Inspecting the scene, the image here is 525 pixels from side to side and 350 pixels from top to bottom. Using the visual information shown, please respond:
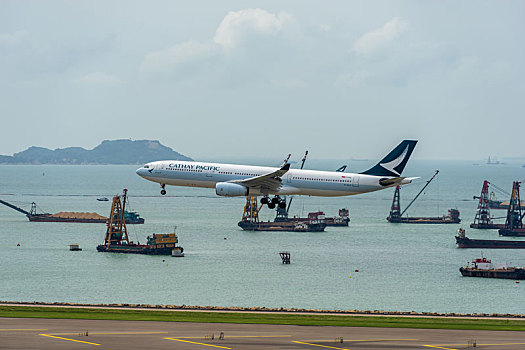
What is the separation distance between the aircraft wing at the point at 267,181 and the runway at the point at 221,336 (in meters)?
24.3

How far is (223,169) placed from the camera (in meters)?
105

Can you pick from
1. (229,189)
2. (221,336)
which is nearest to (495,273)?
(229,189)

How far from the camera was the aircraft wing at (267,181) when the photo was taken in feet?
333

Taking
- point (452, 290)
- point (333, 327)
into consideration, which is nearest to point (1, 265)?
point (452, 290)

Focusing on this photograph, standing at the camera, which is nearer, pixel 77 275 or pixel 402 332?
pixel 402 332

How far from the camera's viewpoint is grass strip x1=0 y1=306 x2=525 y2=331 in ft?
284

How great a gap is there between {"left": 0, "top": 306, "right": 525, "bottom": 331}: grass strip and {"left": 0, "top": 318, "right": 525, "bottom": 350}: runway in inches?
149

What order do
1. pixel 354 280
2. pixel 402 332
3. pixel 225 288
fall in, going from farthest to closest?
pixel 354 280
pixel 225 288
pixel 402 332

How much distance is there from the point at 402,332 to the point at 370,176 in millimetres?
31597

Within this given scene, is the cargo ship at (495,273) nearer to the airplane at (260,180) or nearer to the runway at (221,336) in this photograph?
the airplane at (260,180)

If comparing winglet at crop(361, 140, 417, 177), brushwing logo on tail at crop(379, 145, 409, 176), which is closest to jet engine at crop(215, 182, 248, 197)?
winglet at crop(361, 140, 417, 177)

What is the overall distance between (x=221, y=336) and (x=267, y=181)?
112ft

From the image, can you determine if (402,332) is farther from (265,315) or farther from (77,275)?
(77,275)

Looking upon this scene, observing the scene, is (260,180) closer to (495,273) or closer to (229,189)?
(229,189)
